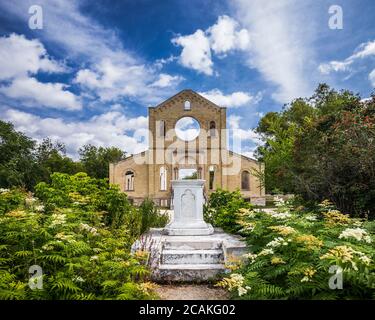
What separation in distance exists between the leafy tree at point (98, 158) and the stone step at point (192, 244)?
34.9m

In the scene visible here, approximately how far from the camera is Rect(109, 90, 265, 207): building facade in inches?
1033

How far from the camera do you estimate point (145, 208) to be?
1027cm

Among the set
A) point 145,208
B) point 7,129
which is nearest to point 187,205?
point 145,208

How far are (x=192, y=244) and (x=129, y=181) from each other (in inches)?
847

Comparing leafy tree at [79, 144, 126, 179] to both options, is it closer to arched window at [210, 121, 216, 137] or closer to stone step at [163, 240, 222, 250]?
arched window at [210, 121, 216, 137]

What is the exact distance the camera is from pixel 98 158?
45.3 metres

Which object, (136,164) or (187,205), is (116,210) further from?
(136,164)

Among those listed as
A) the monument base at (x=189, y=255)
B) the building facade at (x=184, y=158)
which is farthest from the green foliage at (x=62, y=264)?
the building facade at (x=184, y=158)

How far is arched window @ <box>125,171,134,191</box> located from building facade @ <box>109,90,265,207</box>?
0.14 meters

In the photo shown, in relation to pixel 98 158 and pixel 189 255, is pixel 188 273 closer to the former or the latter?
pixel 189 255

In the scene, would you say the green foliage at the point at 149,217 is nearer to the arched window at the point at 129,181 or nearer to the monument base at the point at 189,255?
the monument base at the point at 189,255

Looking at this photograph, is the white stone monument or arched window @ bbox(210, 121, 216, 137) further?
arched window @ bbox(210, 121, 216, 137)

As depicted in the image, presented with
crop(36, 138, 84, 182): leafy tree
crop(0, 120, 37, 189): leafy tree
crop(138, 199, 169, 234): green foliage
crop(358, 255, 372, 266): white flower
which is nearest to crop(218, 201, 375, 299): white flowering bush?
crop(358, 255, 372, 266): white flower

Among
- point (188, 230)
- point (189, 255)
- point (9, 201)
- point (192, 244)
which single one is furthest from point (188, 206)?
point (9, 201)
